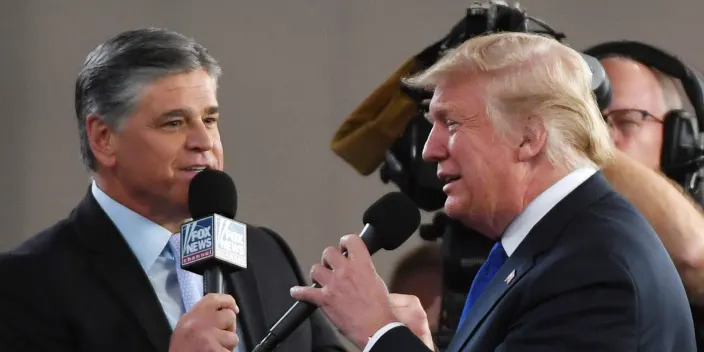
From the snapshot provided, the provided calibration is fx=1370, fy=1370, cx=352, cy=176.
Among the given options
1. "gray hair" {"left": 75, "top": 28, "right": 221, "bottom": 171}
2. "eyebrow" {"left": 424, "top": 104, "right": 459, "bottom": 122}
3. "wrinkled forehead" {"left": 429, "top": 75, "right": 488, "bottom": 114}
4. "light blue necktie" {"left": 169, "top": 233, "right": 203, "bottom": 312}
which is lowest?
"light blue necktie" {"left": 169, "top": 233, "right": 203, "bottom": 312}

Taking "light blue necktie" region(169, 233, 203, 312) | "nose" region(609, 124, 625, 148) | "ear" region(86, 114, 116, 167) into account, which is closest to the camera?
"light blue necktie" region(169, 233, 203, 312)

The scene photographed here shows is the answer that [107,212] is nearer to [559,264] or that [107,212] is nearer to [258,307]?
[258,307]

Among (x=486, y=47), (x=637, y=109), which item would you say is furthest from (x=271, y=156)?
(x=486, y=47)

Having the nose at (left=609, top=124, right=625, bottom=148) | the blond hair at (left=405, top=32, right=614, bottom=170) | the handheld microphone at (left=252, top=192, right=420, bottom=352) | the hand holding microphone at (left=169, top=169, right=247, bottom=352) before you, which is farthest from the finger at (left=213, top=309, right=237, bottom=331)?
the nose at (left=609, top=124, right=625, bottom=148)

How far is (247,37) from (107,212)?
1.94 meters

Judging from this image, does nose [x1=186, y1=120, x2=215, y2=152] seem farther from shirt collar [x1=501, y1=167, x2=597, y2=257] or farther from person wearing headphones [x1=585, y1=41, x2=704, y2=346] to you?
person wearing headphones [x1=585, y1=41, x2=704, y2=346]

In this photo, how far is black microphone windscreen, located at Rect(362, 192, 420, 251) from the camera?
6.77 ft

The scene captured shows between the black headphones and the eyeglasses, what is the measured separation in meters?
0.06

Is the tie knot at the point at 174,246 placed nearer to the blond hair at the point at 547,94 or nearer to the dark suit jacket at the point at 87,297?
the dark suit jacket at the point at 87,297

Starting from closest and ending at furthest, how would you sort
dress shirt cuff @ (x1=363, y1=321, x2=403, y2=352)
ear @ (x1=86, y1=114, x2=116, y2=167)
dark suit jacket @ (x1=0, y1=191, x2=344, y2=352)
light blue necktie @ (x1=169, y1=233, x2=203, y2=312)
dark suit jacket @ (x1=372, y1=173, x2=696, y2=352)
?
1. dark suit jacket @ (x1=372, y1=173, x2=696, y2=352)
2. dress shirt cuff @ (x1=363, y1=321, x2=403, y2=352)
3. dark suit jacket @ (x1=0, y1=191, x2=344, y2=352)
4. light blue necktie @ (x1=169, y1=233, x2=203, y2=312)
5. ear @ (x1=86, y1=114, x2=116, y2=167)

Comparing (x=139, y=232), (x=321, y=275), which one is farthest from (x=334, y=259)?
(x=139, y=232)

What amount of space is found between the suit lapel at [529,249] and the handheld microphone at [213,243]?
1.13 feet

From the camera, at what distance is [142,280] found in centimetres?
222

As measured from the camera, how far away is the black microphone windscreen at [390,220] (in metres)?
2.06
